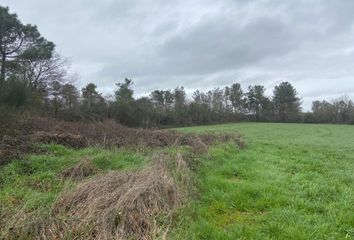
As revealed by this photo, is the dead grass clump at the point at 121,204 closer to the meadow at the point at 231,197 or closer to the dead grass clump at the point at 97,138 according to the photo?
the meadow at the point at 231,197

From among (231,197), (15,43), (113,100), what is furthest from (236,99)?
(231,197)

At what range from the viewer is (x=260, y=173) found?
1002 cm

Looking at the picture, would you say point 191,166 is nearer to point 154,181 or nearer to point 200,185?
point 200,185

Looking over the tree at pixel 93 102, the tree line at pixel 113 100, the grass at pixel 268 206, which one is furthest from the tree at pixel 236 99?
the grass at pixel 268 206

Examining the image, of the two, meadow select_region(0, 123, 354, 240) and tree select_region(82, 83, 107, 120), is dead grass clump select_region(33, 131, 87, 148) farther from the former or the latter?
tree select_region(82, 83, 107, 120)

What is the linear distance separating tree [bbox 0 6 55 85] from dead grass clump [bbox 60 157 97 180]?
33420 millimetres

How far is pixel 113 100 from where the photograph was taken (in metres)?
58.7

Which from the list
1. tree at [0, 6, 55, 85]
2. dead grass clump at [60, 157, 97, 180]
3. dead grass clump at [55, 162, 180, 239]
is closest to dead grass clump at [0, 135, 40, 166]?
dead grass clump at [60, 157, 97, 180]

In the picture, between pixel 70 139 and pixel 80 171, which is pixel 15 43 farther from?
pixel 80 171

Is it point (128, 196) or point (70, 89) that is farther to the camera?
point (70, 89)

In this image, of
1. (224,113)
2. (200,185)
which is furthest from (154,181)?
(224,113)

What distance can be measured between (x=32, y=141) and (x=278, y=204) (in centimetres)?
834

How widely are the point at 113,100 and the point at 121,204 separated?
54457mm

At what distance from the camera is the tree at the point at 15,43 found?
38406 mm
